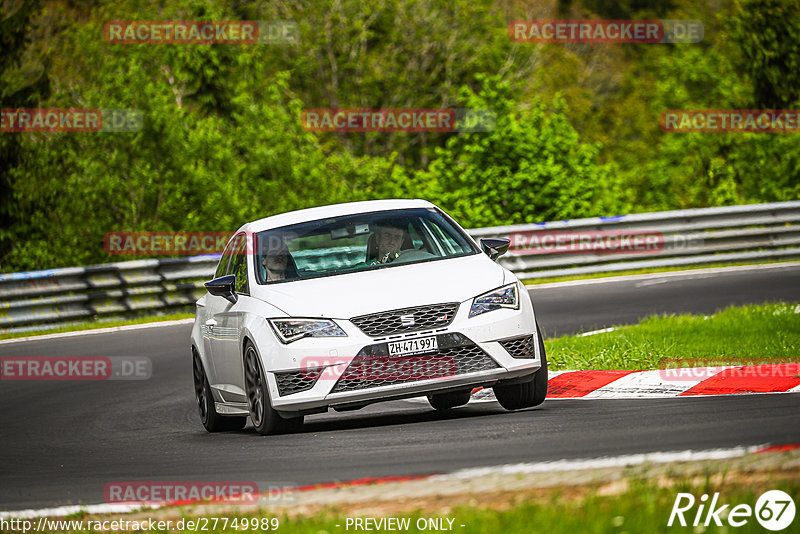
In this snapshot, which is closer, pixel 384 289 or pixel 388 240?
pixel 384 289

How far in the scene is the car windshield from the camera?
31.5 ft

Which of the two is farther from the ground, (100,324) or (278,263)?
(278,263)

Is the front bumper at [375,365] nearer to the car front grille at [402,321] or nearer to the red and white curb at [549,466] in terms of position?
the car front grille at [402,321]

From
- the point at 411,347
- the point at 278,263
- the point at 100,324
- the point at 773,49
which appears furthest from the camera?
the point at 773,49

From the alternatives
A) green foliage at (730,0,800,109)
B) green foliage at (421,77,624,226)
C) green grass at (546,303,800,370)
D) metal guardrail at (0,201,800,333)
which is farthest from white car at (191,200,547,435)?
green foliage at (730,0,800,109)

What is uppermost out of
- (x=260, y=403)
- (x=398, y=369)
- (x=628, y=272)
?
(x=398, y=369)

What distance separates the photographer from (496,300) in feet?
29.0

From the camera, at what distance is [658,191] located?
47.4 m

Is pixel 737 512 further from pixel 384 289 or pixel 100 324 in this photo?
pixel 100 324

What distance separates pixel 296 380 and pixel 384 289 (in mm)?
844

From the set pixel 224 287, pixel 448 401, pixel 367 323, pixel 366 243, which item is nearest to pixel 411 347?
pixel 367 323

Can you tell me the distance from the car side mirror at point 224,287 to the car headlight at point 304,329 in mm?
1002

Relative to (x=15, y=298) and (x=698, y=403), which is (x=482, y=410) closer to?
(x=698, y=403)

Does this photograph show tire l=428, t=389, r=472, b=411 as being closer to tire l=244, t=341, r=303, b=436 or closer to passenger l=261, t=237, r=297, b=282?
tire l=244, t=341, r=303, b=436
